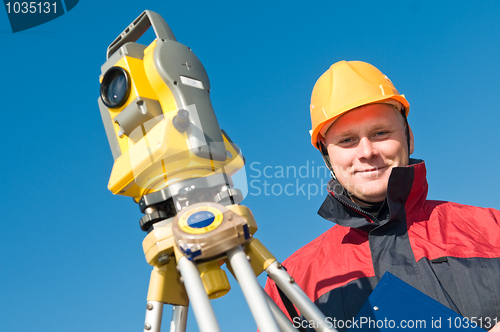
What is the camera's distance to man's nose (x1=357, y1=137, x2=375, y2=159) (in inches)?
109

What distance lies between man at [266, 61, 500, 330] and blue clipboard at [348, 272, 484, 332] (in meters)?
0.41

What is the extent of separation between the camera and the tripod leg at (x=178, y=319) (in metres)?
1.69

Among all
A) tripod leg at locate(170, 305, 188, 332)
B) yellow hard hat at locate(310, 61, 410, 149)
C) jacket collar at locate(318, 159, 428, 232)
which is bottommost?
tripod leg at locate(170, 305, 188, 332)

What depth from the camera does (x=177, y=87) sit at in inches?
76.5

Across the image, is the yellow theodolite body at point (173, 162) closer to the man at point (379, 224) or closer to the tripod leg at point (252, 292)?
the tripod leg at point (252, 292)

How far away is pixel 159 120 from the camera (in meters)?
1.90

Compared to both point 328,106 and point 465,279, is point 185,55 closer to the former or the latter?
point 328,106

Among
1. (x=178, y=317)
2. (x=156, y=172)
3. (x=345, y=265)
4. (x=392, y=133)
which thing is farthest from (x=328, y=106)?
(x=178, y=317)

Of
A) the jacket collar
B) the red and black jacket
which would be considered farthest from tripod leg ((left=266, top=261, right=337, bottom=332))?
the jacket collar

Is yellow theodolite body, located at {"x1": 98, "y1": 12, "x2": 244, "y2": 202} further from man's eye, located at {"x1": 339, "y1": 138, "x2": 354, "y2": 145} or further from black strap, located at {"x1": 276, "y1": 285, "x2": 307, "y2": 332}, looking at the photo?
Result: man's eye, located at {"x1": 339, "y1": 138, "x2": 354, "y2": 145}

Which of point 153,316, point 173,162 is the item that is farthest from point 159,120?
point 153,316

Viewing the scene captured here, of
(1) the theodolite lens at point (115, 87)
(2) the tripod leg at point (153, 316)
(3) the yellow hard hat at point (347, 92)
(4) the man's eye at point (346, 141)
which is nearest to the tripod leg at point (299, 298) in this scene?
(2) the tripod leg at point (153, 316)

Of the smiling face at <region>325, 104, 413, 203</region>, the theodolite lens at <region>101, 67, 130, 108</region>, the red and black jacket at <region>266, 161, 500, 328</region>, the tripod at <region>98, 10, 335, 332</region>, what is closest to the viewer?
the tripod at <region>98, 10, 335, 332</region>

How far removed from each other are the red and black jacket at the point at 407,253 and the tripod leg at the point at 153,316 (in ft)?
3.84
